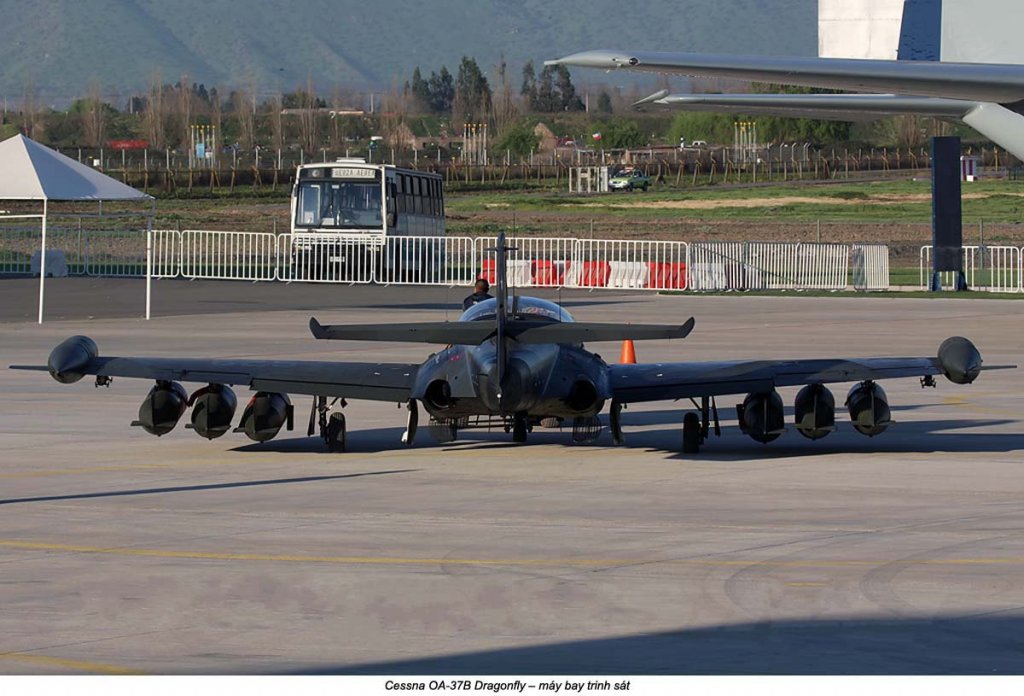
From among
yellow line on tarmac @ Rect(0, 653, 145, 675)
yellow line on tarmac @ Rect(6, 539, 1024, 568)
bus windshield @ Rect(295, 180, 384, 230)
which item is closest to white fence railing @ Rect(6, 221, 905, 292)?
bus windshield @ Rect(295, 180, 384, 230)

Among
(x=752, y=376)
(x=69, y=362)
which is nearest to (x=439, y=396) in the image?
(x=752, y=376)

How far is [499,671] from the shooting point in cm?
984

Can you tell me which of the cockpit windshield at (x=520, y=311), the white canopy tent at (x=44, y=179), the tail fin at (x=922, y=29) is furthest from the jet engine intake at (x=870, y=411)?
the white canopy tent at (x=44, y=179)

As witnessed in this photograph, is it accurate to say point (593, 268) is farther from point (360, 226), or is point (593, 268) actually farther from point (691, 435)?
point (691, 435)

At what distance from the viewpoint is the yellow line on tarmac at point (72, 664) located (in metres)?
9.95

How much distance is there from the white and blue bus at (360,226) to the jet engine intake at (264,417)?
129 ft

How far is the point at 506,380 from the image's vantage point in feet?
62.0

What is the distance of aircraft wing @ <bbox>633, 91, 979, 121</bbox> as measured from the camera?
3256 cm

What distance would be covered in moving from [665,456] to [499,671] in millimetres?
10735

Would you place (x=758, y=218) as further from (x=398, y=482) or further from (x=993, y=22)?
(x=398, y=482)

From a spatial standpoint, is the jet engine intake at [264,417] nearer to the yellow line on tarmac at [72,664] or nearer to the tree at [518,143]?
the yellow line on tarmac at [72,664]

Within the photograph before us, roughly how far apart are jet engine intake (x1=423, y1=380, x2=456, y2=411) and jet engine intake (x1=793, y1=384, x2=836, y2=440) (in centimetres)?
419

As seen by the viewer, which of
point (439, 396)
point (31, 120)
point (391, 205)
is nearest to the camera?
point (439, 396)

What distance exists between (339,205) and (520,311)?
43.7 metres
